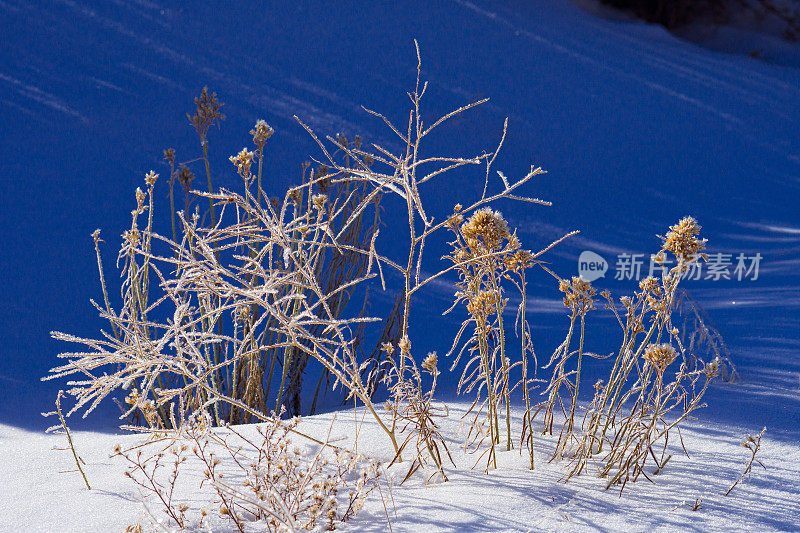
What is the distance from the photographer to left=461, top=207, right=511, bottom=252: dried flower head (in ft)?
4.14

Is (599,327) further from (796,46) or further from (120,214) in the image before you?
(796,46)

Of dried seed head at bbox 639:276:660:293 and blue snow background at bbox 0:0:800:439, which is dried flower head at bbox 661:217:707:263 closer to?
dried seed head at bbox 639:276:660:293

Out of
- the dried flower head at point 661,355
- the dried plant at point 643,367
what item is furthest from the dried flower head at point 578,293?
the dried flower head at point 661,355

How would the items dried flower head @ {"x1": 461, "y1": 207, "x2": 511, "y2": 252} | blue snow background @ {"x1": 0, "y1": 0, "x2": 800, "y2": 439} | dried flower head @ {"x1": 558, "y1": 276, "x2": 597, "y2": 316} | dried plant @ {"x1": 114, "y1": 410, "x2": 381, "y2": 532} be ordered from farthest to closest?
blue snow background @ {"x1": 0, "y1": 0, "x2": 800, "y2": 439} < dried flower head @ {"x1": 558, "y1": 276, "x2": 597, "y2": 316} < dried flower head @ {"x1": 461, "y1": 207, "x2": 511, "y2": 252} < dried plant @ {"x1": 114, "y1": 410, "x2": 381, "y2": 532}

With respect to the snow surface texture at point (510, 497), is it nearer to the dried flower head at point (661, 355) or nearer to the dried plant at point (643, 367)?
the dried plant at point (643, 367)

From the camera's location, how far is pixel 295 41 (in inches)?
229

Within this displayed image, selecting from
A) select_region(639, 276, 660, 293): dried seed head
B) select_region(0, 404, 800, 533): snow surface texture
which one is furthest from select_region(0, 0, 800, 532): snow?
select_region(639, 276, 660, 293): dried seed head

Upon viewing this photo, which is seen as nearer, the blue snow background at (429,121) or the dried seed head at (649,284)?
the dried seed head at (649,284)

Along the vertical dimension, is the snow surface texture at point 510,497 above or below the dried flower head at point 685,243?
below

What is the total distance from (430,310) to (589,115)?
10.4 ft

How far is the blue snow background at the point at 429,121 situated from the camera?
355 centimetres

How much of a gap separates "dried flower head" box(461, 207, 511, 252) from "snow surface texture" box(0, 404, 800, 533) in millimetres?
443

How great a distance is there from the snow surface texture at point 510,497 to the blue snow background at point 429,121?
1.38 meters

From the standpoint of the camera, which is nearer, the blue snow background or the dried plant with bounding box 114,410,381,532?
the dried plant with bounding box 114,410,381,532
